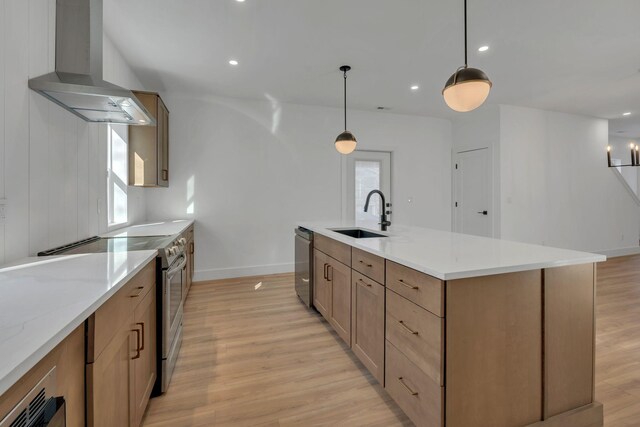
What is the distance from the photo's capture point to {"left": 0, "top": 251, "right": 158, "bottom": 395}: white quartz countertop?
0.65m

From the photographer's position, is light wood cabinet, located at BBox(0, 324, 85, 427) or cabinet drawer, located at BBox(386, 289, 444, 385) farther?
cabinet drawer, located at BBox(386, 289, 444, 385)

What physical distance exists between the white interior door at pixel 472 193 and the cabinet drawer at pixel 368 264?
3960 millimetres

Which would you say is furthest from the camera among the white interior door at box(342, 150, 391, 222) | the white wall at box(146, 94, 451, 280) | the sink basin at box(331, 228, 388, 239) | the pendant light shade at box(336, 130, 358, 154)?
the white interior door at box(342, 150, 391, 222)

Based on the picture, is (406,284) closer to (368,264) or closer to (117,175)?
(368,264)

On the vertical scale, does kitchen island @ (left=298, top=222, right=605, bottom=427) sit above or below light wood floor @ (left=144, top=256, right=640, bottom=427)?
above

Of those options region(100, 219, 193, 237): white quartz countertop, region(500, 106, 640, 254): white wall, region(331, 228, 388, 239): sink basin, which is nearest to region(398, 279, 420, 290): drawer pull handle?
region(331, 228, 388, 239): sink basin

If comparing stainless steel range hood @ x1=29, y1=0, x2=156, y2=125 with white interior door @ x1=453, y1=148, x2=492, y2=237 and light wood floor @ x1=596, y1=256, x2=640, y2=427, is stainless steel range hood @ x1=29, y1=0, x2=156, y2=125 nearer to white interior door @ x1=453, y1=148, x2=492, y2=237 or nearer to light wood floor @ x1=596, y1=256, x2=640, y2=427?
light wood floor @ x1=596, y1=256, x2=640, y2=427

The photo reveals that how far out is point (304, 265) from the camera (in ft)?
10.5

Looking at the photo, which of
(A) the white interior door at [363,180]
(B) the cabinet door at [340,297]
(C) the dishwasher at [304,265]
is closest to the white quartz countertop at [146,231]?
(C) the dishwasher at [304,265]

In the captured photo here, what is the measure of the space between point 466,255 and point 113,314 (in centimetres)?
165

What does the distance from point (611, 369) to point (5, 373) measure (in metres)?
3.20

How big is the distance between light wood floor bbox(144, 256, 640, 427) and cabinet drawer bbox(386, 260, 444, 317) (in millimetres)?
747

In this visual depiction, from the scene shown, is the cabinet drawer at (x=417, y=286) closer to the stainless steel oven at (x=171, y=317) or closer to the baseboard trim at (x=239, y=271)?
the stainless steel oven at (x=171, y=317)

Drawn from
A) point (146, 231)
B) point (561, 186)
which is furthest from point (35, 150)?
point (561, 186)
